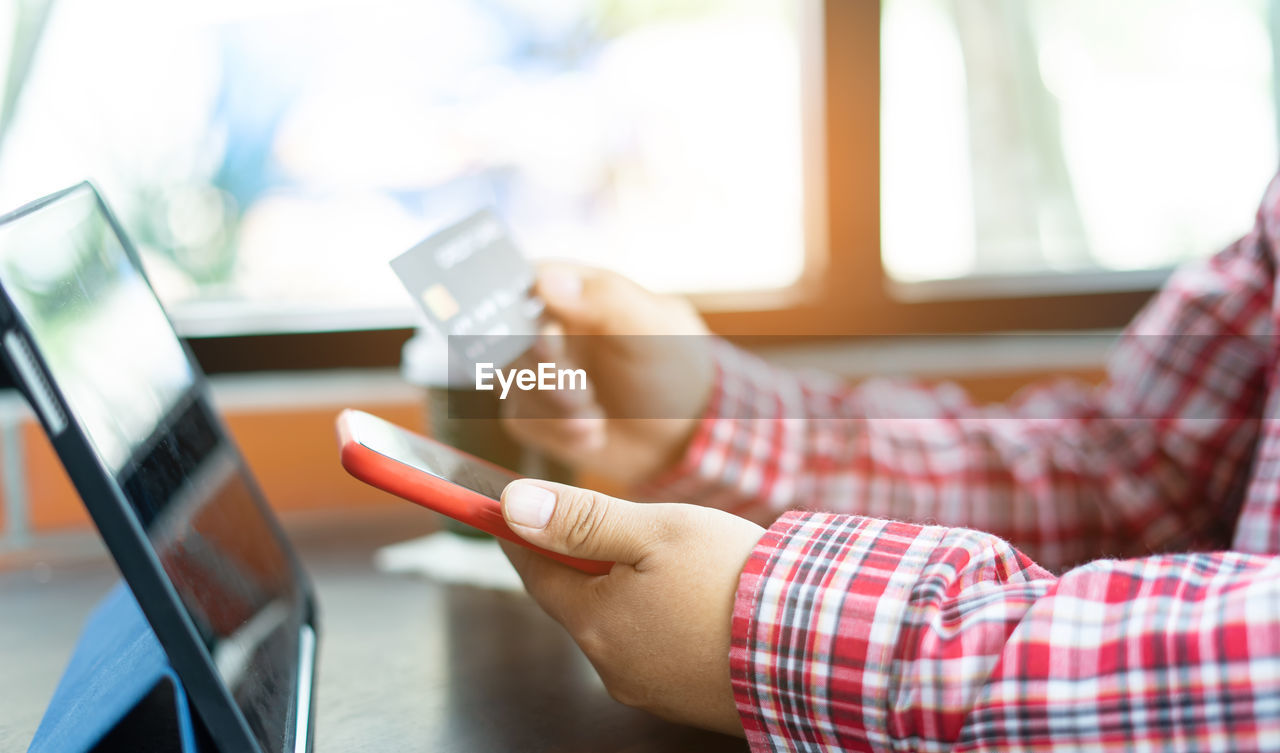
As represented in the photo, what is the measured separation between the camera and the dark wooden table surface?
45cm

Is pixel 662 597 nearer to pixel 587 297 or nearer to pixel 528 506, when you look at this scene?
pixel 528 506

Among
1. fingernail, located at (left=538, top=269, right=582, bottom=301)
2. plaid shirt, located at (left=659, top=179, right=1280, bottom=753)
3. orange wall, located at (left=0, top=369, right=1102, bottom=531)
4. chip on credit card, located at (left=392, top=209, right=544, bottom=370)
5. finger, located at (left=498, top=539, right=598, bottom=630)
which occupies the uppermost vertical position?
chip on credit card, located at (left=392, top=209, right=544, bottom=370)

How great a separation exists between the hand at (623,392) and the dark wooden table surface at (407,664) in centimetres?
15

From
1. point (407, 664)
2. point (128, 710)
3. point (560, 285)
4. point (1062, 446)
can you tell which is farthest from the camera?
point (1062, 446)

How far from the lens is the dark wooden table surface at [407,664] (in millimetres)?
448

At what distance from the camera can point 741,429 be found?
777mm

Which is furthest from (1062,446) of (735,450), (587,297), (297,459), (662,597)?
(297,459)

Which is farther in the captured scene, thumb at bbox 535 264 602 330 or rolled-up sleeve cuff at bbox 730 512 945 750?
thumb at bbox 535 264 602 330

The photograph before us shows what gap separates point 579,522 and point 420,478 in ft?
0.21

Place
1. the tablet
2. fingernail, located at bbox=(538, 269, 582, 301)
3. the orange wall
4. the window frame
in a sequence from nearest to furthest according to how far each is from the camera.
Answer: the tablet → fingernail, located at bbox=(538, 269, 582, 301) → the orange wall → the window frame

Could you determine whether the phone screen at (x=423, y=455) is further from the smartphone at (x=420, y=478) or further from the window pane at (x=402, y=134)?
the window pane at (x=402, y=134)

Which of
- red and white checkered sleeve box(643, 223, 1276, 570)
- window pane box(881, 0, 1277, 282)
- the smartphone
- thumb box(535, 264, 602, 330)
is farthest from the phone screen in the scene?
window pane box(881, 0, 1277, 282)

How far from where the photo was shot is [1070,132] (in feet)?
3.66

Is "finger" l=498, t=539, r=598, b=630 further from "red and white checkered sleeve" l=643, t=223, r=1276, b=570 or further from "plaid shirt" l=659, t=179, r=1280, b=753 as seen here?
"red and white checkered sleeve" l=643, t=223, r=1276, b=570
